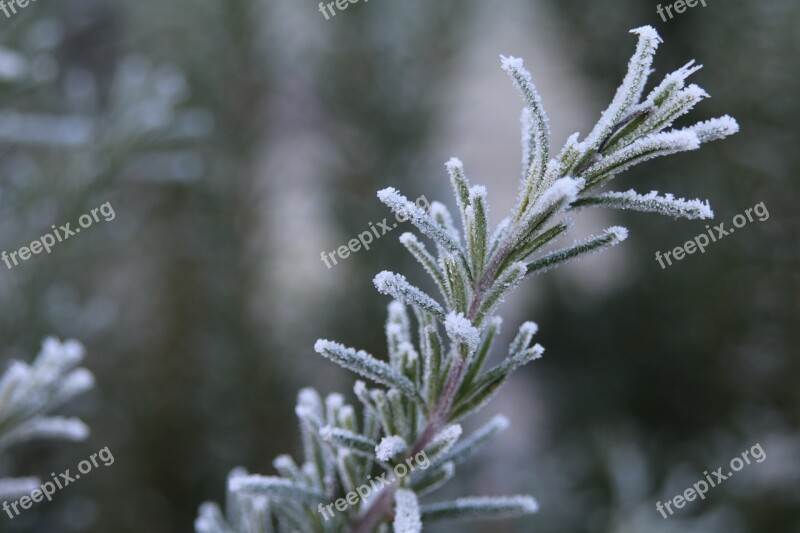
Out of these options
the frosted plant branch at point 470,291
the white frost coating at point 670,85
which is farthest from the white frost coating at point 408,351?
the white frost coating at point 670,85

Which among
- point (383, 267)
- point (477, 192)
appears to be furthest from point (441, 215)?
point (383, 267)

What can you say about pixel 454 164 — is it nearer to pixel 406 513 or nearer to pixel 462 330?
pixel 462 330

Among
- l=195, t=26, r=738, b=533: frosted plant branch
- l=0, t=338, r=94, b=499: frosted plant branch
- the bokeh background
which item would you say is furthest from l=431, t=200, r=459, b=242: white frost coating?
the bokeh background

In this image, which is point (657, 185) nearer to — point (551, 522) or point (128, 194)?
point (551, 522)

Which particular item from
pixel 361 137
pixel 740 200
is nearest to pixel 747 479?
pixel 740 200

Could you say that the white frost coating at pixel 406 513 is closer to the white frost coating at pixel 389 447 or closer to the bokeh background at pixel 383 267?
the white frost coating at pixel 389 447

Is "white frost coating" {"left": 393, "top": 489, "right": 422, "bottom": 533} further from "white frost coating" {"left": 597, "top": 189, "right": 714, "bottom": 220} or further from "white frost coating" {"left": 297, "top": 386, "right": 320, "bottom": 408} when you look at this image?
"white frost coating" {"left": 597, "top": 189, "right": 714, "bottom": 220}
